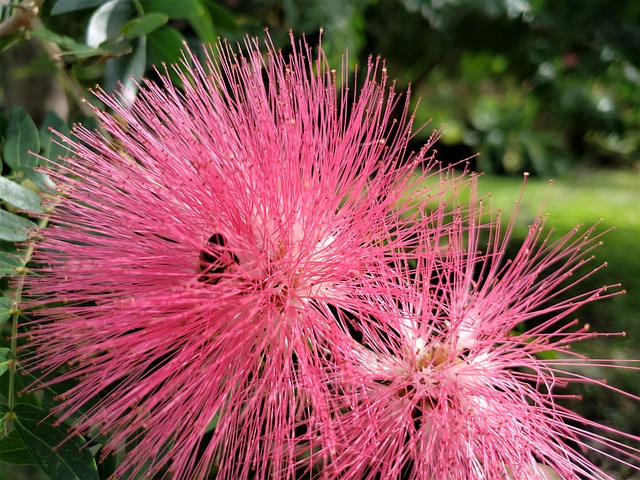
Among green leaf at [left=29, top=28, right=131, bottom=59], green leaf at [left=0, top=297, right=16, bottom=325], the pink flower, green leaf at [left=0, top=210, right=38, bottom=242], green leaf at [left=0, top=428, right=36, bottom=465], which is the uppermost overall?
green leaf at [left=29, top=28, right=131, bottom=59]

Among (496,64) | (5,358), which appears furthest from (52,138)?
(496,64)

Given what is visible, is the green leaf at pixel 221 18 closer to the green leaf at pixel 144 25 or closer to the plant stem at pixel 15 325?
the green leaf at pixel 144 25

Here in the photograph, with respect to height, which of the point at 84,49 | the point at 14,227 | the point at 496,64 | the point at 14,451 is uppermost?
the point at 84,49

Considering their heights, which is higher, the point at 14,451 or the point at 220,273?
the point at 220,273

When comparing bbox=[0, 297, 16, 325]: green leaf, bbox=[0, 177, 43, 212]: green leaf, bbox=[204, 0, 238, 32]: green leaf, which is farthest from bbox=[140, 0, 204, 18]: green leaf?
bbox=[0, 297, 16, 325]: green leaf

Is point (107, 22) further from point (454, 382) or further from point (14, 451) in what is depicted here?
point (454, 382)

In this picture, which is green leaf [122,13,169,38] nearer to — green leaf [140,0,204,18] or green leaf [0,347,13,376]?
green leaf [140,0,204,18]

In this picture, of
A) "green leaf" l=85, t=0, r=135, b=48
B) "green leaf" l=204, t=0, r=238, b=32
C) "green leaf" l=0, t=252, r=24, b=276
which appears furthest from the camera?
"green leaf" l=204, t=0, r=238, b=32
